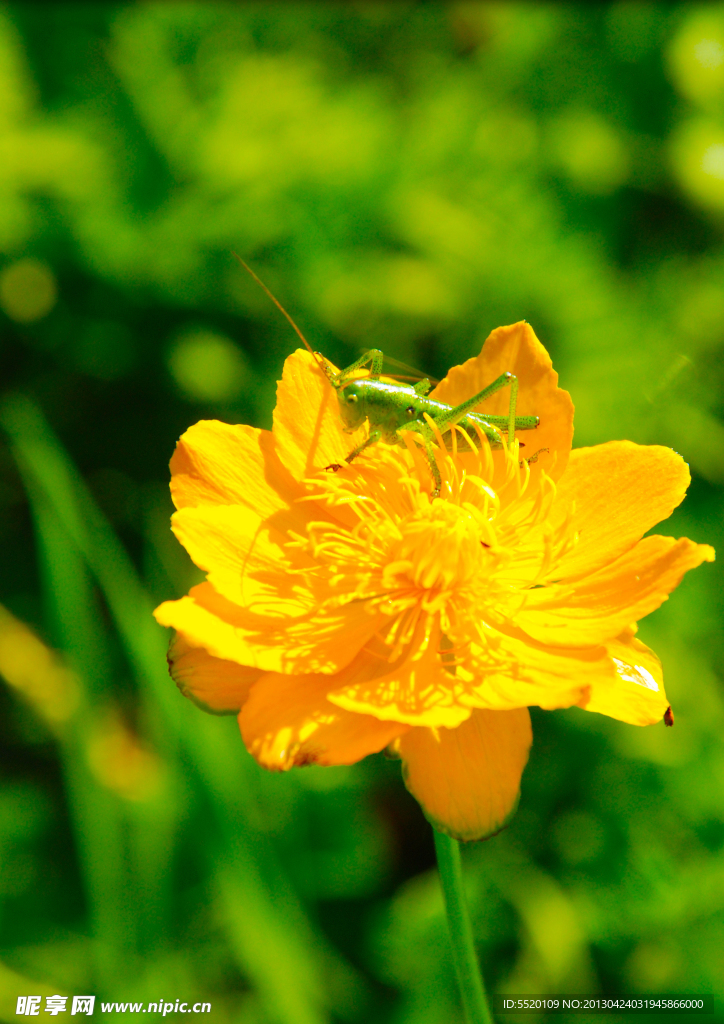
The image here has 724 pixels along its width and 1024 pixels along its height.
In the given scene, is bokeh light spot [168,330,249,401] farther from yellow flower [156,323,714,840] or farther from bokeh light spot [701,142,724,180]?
bokeh light spot [701,142,724,180]

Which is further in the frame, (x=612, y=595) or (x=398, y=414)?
(x=398, y=414)

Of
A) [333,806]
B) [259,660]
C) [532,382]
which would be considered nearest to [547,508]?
[532,382]

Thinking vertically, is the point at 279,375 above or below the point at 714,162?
below

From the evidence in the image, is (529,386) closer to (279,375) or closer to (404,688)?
(404,688)

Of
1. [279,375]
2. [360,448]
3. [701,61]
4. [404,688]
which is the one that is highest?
[701,61]

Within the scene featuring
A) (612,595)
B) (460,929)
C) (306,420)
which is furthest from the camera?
(306,420)

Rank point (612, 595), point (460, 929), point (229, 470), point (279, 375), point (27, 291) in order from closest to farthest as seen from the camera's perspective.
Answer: point (460, 929) → point (612, 595) → point (229, 470) → point (279, 375) → point (27, 291)

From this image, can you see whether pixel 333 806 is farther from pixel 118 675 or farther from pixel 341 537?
pixel 341 537

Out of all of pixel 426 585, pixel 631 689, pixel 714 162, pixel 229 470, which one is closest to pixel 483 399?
pixel 426 585
